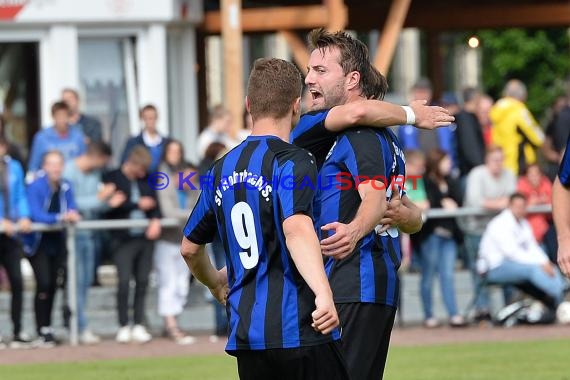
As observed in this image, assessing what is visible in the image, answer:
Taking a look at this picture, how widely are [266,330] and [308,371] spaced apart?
229 millimetres

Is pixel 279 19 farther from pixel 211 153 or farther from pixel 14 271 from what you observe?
pixel 14 271

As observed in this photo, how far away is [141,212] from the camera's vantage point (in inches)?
554

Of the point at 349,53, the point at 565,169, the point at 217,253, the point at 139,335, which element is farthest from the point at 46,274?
the point at 349,53

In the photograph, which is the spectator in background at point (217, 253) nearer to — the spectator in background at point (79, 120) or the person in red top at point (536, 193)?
the spectator in background at point (79, 120)

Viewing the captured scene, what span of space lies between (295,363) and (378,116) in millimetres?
1236

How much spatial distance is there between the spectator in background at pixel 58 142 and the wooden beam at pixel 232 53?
7.33 ft

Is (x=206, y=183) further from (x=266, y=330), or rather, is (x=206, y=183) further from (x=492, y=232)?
(x=492, y=232)

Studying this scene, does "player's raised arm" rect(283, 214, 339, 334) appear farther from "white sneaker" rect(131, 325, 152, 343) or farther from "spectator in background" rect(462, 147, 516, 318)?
"spectator in background" rect(462, 147, 516, 318)

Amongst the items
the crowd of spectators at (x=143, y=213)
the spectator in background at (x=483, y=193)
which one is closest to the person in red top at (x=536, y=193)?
the crowd of spectators at (x=143, y=213)

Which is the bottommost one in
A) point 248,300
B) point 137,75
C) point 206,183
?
point 248,300

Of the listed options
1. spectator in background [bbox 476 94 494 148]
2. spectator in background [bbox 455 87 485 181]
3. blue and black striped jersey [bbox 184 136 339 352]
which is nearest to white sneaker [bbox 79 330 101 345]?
spectator in background [bbox 455 87 485 181]

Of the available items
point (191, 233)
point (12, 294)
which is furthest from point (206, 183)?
point (12, 294)

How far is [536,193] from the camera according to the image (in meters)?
15.1

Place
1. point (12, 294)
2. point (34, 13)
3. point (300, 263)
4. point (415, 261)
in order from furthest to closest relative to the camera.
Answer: point (34, 13), point (415, 261), point (12, 294), point (300, 263)
